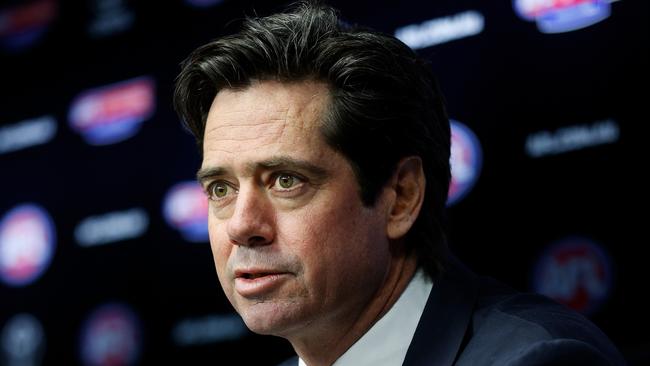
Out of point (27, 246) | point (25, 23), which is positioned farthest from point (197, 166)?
point (25, 23)

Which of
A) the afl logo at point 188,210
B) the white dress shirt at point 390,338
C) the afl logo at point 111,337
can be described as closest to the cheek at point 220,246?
the white dress shirt at point 390,338

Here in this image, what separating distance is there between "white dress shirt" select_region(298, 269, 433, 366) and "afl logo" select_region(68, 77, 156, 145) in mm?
1785

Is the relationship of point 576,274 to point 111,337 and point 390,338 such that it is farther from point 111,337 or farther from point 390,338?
point 111,337

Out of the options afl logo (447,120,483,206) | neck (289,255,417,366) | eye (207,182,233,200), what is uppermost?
eye (207,182,233,200)

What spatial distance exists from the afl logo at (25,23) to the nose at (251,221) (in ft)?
7.55

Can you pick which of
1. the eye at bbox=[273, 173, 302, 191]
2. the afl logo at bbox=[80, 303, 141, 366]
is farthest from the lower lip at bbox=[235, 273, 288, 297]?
the afl logo at bbox=[80, 303, 141, 366]

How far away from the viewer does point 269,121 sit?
66.9 inches

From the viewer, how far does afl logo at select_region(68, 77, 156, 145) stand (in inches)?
132

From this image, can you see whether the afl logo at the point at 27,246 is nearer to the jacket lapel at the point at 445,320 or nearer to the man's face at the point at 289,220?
the man's face at the point at 289,220

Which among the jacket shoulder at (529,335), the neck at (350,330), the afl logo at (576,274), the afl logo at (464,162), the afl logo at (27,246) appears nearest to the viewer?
the jacket shoulder at (529,335)

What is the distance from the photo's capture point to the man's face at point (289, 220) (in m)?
1.63

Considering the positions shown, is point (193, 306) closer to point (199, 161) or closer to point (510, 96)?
point (199, 161)

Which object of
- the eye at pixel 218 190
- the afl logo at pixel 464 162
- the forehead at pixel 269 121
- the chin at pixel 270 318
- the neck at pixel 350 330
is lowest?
the afl logo at pixel 464 162

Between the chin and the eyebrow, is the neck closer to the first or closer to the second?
the chin
